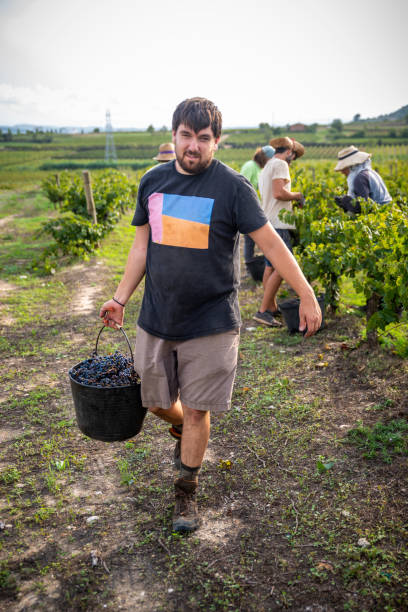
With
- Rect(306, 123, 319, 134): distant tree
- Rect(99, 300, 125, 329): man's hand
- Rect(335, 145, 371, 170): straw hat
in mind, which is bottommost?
Rect(99, 300, 125, 329): man's hand

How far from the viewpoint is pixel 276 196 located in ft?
18.4

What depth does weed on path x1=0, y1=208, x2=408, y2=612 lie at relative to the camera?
7.51 ft

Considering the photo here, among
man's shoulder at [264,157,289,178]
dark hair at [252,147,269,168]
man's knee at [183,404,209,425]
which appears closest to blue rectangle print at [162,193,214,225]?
man's knee at [183,404,209,425]

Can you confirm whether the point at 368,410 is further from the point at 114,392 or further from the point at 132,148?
the point at 132,148

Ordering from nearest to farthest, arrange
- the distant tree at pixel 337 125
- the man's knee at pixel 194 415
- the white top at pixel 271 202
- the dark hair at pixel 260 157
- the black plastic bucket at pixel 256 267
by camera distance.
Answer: the man's knee at pixel 194 415, the white top at pixel 271 202, the dark hair at pixel 260 157, the black plastic bucket at pixel 256 267, the distant tree at pixel 337 125

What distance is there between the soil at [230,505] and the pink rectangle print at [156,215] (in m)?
1.60

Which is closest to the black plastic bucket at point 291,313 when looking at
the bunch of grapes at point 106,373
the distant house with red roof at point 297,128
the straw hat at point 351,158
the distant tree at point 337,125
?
the straw hat at point 351,158

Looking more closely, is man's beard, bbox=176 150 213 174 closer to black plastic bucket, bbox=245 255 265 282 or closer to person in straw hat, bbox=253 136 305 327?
person in straw hat, bbox=253 136 305 327

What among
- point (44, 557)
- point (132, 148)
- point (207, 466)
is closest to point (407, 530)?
point (207, 466)

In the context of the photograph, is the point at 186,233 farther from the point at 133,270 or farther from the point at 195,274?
the point at 133,270

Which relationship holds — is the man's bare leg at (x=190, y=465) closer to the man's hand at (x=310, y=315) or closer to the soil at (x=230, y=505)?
the soil at (x=230, y=505)

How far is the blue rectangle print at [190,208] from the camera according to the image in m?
2.35

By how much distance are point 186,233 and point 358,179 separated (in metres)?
4.14

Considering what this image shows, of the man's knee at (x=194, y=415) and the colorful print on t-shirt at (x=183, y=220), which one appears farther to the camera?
the man's knee at (x=194, y=415)
